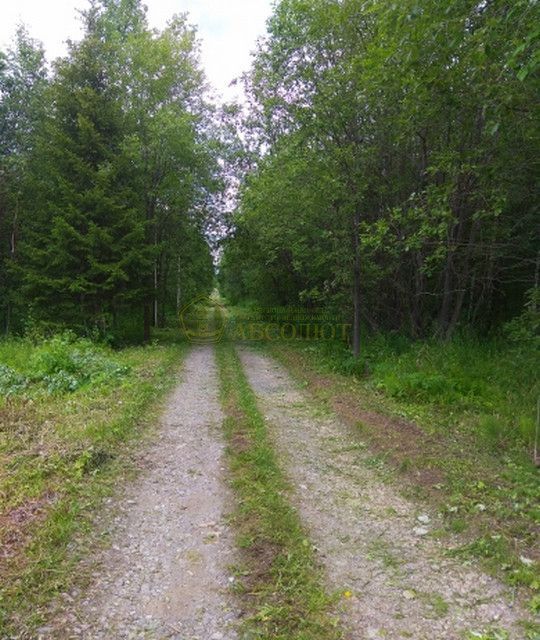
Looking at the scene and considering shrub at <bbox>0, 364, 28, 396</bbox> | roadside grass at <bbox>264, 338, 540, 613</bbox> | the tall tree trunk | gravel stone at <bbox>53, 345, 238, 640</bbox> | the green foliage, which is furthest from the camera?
the tall tree trunk

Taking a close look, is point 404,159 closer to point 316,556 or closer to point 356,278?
point 356,278

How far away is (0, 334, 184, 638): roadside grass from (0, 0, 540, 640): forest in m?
0.03

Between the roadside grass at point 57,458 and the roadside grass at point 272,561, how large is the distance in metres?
1.22

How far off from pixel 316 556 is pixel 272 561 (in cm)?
35

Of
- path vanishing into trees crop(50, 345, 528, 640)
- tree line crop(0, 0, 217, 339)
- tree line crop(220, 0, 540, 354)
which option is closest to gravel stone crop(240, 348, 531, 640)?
path vanishing into trees crop(50, 345, 528, 640)

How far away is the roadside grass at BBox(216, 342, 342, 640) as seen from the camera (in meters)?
2.68

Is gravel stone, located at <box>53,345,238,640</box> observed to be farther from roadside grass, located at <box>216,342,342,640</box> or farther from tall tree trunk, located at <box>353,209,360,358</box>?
tall tree trunk, located at <box>353,209,360,358</box>

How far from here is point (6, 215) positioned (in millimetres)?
19250

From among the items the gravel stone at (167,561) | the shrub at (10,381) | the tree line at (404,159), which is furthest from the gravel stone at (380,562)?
the shrub at (10,381)

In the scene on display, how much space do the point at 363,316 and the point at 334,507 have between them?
9424mm

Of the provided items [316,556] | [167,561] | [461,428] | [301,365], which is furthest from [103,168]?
[316,556]

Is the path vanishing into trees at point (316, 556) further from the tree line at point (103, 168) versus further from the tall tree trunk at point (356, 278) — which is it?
the tree line at point (103, 168)

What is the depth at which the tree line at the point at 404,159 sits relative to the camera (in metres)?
5.66

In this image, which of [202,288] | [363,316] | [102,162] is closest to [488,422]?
[363,316]
